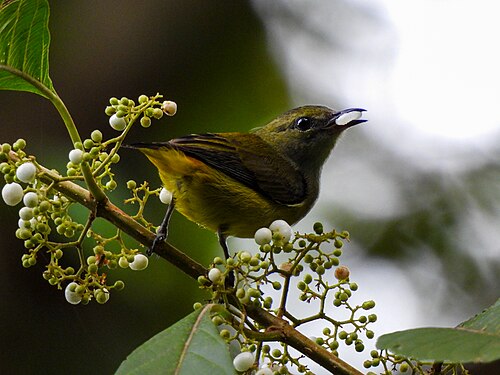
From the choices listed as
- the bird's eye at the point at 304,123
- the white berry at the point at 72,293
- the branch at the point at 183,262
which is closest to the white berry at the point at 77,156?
the branch at the point at 183,262

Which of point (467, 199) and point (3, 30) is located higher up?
point (467, 199)

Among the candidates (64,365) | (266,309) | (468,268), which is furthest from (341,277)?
(468,268)

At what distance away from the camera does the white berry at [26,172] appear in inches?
73.2

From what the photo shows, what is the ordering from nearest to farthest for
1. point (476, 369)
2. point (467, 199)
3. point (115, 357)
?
point (476, 369)
point (115, 357)
point (467, 199)

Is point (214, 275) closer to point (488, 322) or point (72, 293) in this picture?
point (72, 293)

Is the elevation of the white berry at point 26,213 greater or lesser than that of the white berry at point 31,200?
lesser

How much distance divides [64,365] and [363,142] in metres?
3.40

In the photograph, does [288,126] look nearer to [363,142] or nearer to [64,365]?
[64,365]

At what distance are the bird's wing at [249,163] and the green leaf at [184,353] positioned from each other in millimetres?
1368

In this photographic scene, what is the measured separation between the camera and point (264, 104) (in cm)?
531

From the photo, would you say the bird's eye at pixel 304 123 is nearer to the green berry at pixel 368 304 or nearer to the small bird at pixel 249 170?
the small bird at pixel 249 170

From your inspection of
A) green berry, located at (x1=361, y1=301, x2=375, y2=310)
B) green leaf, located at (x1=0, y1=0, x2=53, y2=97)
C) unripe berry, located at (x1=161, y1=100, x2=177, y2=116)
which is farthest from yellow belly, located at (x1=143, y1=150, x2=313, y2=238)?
green berry, located at (x1=361, y1=301, x2=375, y2=310)

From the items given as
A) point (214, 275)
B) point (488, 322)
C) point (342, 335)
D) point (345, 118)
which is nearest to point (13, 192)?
point (214, 275)

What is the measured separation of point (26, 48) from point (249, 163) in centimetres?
168
